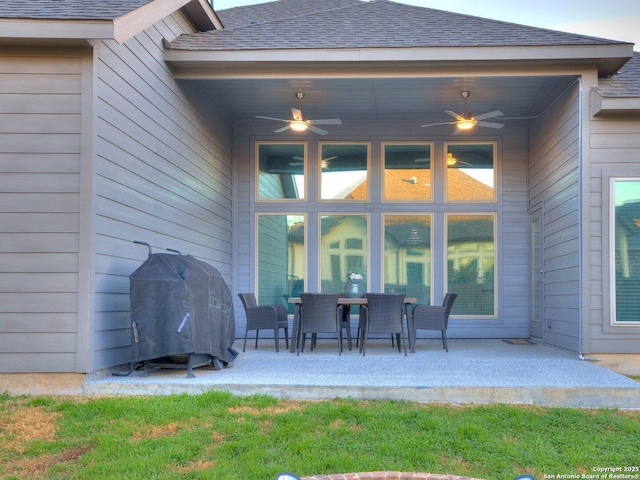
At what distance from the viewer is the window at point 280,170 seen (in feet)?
29.1

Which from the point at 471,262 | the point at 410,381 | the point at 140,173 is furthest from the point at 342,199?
the point at 410,381

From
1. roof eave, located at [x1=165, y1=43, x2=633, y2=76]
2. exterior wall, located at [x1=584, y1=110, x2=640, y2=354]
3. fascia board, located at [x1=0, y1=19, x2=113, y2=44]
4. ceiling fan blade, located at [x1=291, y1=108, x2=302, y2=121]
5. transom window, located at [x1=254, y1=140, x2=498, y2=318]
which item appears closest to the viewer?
fascia board, located at [x1=0, y1=19, x2=113, y2=44]

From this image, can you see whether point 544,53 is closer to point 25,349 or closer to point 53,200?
point 53,200

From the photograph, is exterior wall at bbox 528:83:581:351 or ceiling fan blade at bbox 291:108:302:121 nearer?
exterior wall at bbox 528:83:581:351

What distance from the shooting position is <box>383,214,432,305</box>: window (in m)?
8.71

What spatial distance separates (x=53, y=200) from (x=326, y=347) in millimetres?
3845

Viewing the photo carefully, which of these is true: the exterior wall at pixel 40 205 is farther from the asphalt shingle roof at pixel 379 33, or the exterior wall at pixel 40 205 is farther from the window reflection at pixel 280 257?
the window reflection at pixel 280 257

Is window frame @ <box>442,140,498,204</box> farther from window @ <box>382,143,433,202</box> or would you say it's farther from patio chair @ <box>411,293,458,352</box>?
patio chair @ <box>411,293,458,352</box>

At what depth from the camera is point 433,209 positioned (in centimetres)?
873

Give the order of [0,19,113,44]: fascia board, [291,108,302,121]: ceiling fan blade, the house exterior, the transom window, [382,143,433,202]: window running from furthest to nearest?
[382,143,433,202]: window → the transom window → [291,108,302,121]: ceiling fan blade → the house exterior → [0,19,113,44]: fascia board

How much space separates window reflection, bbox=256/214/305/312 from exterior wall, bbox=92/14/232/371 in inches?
43.9

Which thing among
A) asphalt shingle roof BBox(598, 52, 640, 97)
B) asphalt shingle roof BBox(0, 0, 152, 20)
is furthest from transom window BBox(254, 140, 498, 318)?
asphalt shingle roof BBox(0, 0, 152, 20)

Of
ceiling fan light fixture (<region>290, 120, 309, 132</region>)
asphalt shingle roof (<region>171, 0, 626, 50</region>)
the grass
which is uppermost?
asphalt shingle roof (<region>171, 0, 626, 50</region>)

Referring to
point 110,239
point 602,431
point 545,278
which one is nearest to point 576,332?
point 545,278
